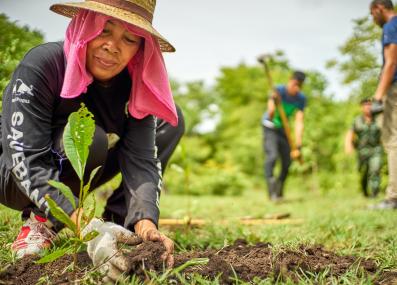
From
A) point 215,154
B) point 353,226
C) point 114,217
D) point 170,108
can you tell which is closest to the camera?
point 170,108

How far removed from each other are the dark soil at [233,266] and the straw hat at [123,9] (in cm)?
91

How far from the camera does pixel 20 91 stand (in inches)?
68.7

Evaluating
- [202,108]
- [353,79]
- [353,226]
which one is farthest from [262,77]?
[353,226]

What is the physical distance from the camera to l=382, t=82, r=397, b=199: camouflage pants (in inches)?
136

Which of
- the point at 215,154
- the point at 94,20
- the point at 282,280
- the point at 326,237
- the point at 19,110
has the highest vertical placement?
the point at 94,20

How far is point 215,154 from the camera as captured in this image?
58.8 feet

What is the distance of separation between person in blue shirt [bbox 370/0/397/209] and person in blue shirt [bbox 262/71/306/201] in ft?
9.48

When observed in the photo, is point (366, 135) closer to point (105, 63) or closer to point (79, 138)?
point (105, 63)

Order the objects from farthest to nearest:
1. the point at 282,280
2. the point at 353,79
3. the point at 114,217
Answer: the point at 353,79, the point at 114,217, the point at 282,280

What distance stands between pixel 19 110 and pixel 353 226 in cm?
220

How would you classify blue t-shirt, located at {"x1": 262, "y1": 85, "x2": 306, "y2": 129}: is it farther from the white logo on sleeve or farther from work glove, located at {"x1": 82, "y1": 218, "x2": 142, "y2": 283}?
work glove, located at {"x1": 82, "y1": 218, "x2": 142, "y2": 283}

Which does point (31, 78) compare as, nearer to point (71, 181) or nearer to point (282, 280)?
point (71, 181)

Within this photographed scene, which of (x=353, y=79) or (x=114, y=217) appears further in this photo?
(x=353, y=79)

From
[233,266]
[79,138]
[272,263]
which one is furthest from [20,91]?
[272,263]
